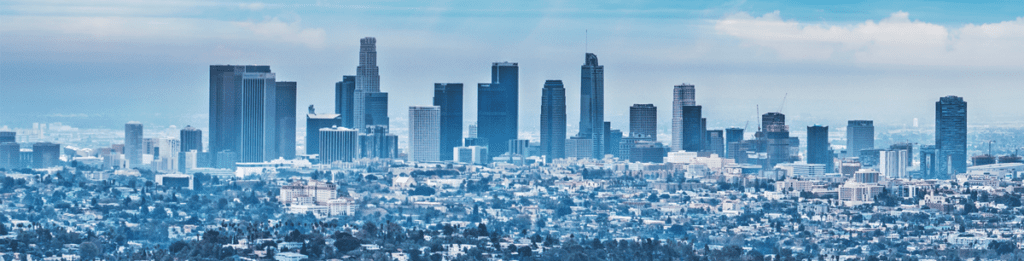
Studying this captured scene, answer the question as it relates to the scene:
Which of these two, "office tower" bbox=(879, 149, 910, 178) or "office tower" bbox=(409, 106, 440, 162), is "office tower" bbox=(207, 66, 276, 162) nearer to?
"office tower" bbox=(409, 106, 440, 162)

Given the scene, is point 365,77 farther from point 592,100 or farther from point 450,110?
point 592,100

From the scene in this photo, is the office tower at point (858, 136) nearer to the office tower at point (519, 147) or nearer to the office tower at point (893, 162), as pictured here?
the office tower at point (893, 162)

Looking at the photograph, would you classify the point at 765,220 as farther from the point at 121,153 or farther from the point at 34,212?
the point at 121,153

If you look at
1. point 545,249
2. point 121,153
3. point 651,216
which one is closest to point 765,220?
point 651,216

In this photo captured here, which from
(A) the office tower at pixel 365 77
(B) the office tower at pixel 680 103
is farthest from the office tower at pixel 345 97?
(B) the office tower at pixel 680 103

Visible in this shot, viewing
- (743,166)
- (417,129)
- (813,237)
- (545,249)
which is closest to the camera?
(545,249)

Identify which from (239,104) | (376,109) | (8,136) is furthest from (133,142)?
(376,109)
